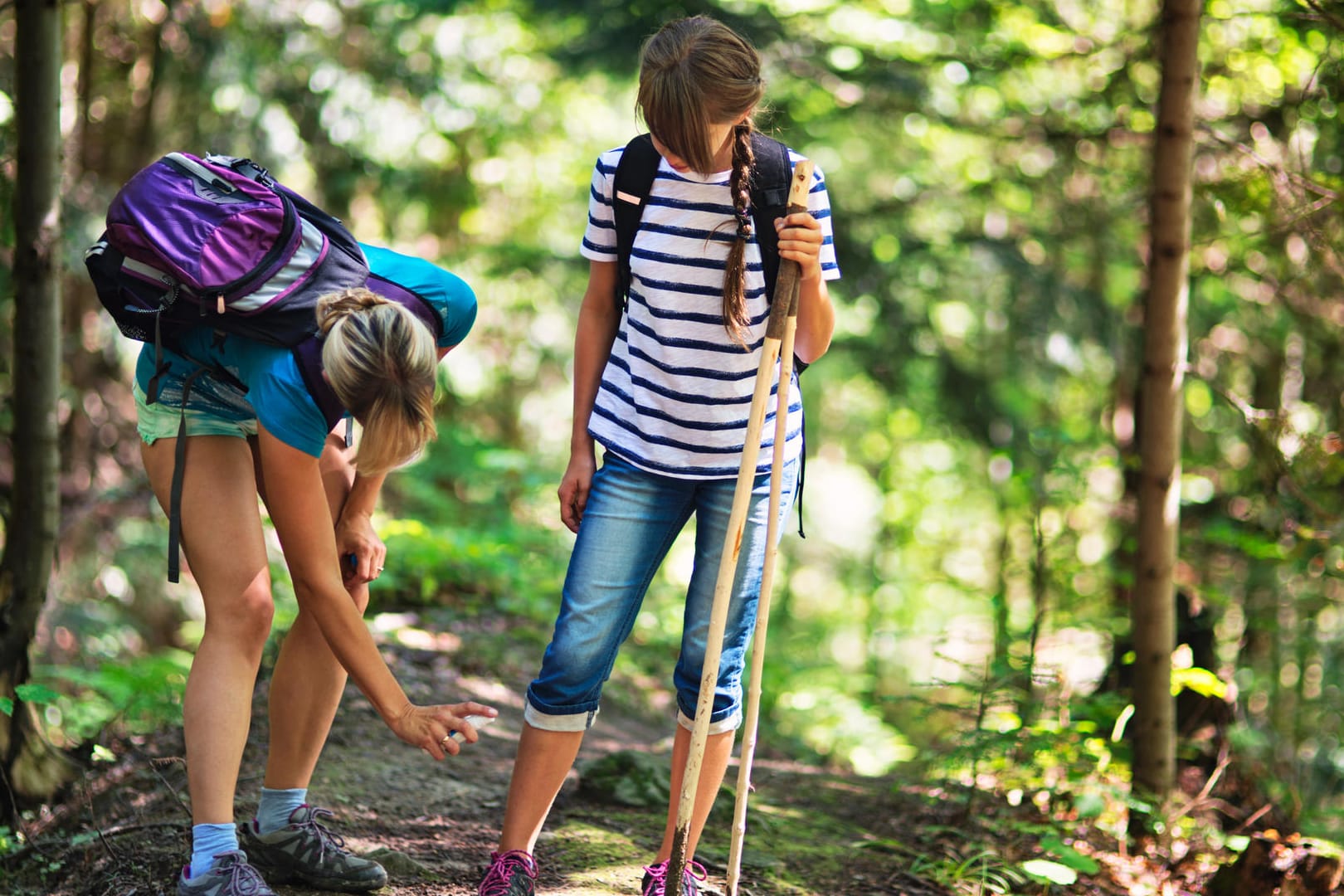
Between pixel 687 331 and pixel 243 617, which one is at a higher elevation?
pixel 687 331

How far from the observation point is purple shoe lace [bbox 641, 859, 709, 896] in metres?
2.46

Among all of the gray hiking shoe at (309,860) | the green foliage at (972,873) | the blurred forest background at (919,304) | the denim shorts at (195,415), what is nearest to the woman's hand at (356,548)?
the denim shorts at (195,415)

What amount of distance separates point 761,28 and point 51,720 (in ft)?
16.9

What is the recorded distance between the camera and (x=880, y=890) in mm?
3145

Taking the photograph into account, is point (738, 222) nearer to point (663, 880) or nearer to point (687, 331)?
point (687, 331)

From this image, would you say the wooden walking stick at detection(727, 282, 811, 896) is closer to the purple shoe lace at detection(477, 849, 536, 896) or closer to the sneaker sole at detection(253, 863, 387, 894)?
the purple shoe lace at detection(477, 849, 536, 896)

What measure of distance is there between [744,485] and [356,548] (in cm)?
101

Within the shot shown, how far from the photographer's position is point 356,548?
2.59 m

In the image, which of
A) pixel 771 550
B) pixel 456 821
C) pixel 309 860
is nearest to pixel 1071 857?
pixel 771 550

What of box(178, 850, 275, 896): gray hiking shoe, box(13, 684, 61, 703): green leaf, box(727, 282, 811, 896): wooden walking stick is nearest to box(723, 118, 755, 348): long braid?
box(727, 282, 811, 896): wooden walking stick

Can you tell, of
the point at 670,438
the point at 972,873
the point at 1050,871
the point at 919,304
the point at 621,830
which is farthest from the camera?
the point at 919,304

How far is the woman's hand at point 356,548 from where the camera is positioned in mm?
2584

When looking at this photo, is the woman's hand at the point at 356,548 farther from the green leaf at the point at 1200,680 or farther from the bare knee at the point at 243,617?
the green leaf at the point at 1200,680

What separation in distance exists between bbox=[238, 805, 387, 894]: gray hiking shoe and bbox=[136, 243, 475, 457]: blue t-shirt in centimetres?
102
